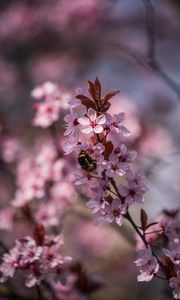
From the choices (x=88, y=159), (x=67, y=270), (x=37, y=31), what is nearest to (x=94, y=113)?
(x=88, y=159)

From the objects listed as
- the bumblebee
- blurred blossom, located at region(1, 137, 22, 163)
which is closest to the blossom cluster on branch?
the bumblebee

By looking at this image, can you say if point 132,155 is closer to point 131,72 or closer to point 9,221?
point 9,221

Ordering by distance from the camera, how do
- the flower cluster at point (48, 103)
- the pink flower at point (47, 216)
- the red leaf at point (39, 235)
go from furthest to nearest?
the flower cluster at point (48, 103), the pink flower at point (47, 216), the red leaf at point (39, 235)

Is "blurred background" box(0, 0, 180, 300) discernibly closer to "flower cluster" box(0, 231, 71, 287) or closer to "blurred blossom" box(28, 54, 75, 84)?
"blurred blossom" box(28, 54, 75, 84)

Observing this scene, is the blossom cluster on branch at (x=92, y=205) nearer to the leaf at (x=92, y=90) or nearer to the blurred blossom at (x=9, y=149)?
the leaf at (x=92, y=90)

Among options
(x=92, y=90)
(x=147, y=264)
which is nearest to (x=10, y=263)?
(x=147, y=264)

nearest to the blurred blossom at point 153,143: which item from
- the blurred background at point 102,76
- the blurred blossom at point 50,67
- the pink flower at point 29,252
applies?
the blurred background at point 102,76

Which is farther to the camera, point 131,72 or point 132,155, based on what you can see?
point 131,72
